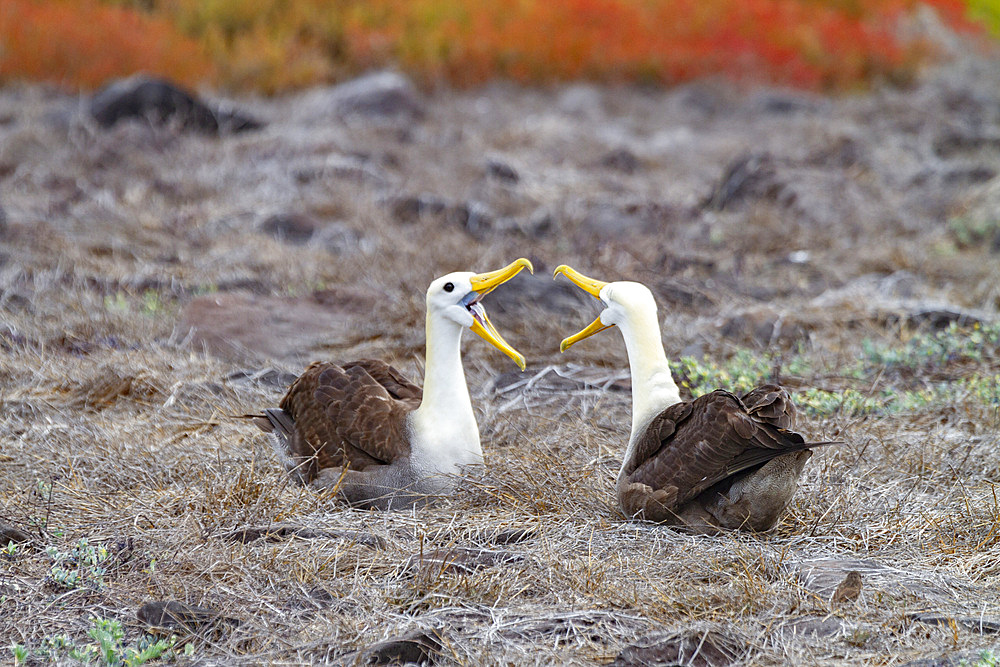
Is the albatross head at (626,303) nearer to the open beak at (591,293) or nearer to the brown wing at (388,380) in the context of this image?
the open beak at (591,293)

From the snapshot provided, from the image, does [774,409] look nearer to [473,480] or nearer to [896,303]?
[473,480]

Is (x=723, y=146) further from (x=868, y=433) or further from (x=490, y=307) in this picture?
(x=868, y=433)

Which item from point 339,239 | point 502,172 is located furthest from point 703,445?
point 502,172

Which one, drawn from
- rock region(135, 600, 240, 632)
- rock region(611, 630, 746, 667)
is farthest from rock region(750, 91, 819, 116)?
rock region(135, 600, 240, 632)

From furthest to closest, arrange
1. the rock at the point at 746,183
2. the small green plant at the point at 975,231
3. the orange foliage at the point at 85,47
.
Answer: the orange foliage at the point at 85,47 < the rock at the point at 746,183 < the small green plant at the point at 975,231

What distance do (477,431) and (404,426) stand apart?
0.27 metres

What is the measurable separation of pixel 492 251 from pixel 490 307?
140cm

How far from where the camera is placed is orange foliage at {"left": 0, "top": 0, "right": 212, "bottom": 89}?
48.7 feet

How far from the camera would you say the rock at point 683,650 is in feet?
8.63

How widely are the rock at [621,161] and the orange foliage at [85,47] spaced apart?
6751 millimetres

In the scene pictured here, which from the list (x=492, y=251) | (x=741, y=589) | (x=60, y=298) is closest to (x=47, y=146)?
(x=60, y=298)

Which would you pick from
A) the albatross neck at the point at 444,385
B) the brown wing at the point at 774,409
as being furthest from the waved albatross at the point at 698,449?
the albatross neck at the point at 444,385

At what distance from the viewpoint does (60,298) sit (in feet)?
21.5

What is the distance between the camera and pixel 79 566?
313 centimetres
